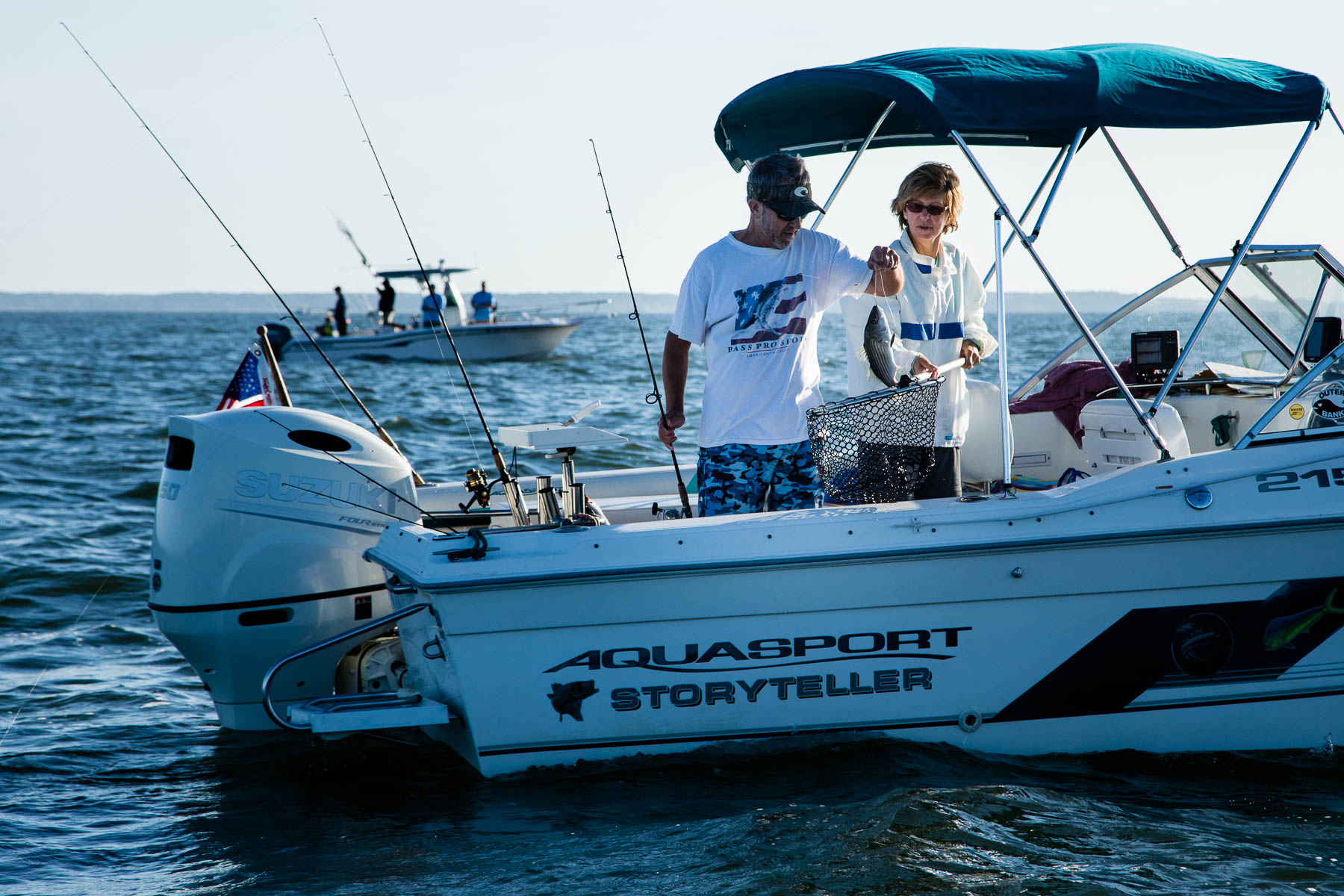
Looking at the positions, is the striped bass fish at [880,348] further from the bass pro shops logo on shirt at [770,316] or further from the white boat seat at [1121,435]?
the white boat seat at [1121,435]

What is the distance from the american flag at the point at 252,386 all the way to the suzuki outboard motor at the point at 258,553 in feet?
2.17

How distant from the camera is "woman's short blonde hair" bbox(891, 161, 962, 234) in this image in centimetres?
356

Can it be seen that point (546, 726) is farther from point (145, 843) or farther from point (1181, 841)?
point (1181, 841)

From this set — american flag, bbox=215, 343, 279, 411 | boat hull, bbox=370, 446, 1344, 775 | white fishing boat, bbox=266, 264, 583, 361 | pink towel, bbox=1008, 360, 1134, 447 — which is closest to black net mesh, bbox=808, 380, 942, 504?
boat hull, bbox=370, 446, 1344, 775

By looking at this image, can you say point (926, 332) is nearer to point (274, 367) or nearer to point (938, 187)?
point (938, 187)

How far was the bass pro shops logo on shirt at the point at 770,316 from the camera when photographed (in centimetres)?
331

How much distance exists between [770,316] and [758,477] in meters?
0.50

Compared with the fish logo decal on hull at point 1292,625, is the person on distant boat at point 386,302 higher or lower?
higher

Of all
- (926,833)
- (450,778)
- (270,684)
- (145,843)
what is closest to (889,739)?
(926,833)

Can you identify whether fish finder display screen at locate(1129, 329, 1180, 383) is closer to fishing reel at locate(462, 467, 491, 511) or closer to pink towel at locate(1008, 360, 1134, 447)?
pink towel at locate(1008, 360, 1134, 447)

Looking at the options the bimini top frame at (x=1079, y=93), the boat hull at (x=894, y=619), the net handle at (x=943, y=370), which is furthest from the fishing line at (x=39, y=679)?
the bimini top frame at (x=1079, y=93)

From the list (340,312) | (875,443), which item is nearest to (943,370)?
(875,443)

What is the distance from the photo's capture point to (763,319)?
3.32 metres

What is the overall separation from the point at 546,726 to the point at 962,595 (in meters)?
1.29
